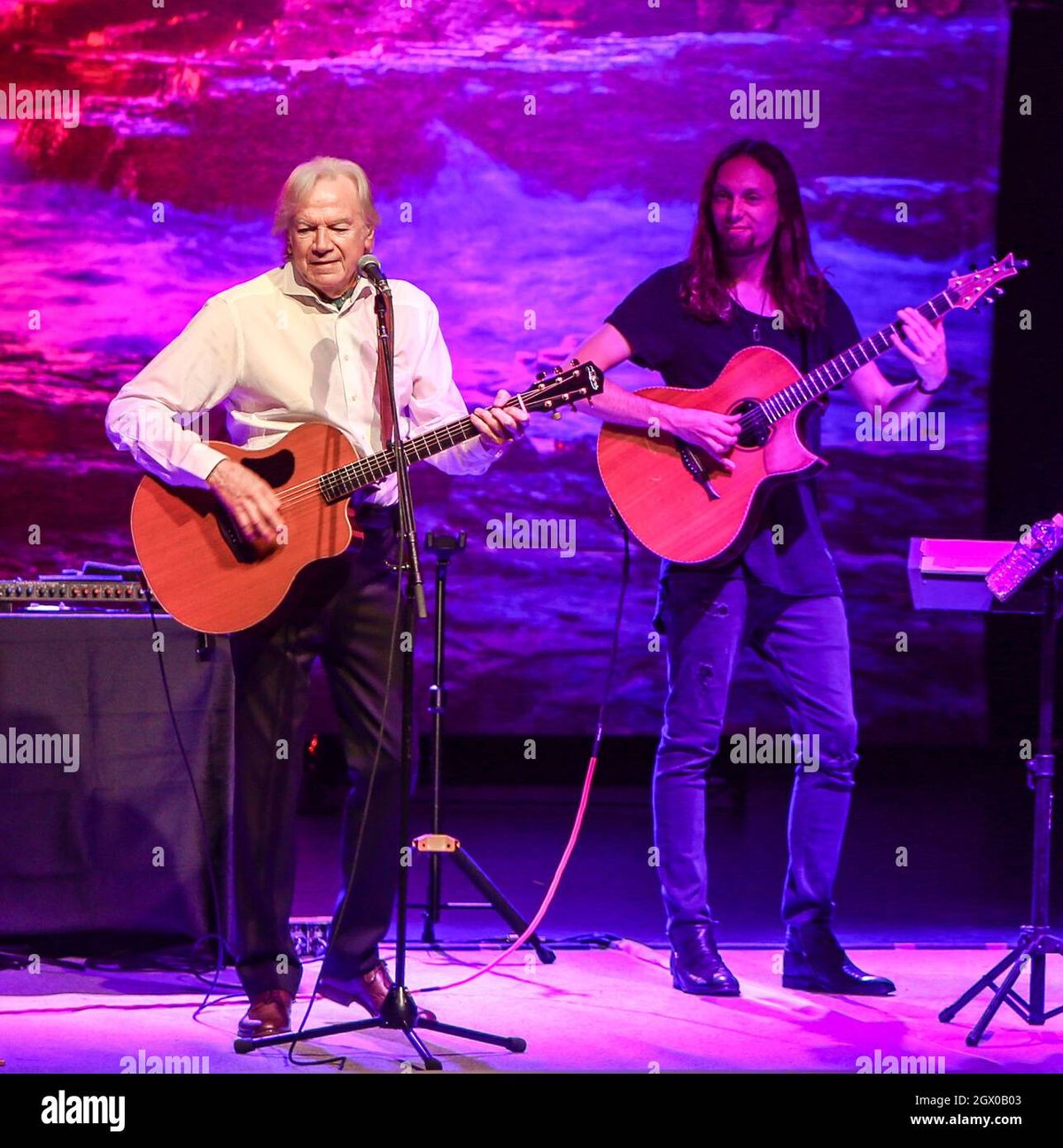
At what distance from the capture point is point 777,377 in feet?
14.3

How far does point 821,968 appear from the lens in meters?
4.43

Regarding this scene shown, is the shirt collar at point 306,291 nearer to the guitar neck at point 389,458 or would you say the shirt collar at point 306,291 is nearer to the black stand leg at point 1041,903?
the guitar neck at point 389,458

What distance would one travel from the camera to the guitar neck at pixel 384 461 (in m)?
3.81

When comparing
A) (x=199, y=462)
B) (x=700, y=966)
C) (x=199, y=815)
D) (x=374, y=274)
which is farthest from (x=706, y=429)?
(x=199, y=815)

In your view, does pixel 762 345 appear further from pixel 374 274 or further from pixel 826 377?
pixel 374 274

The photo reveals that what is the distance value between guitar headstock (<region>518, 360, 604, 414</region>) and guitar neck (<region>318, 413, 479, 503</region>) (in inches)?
7.2

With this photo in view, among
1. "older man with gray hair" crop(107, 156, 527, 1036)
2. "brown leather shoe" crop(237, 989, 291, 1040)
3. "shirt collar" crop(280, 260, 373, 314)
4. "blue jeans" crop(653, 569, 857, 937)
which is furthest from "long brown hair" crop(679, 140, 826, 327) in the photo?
"brown leather shoe" crop(237, 989, 291, 1040)

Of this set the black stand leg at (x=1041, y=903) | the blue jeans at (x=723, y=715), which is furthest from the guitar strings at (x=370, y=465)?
the black stand leg at (x=1041, y=903)

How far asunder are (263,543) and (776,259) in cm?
180

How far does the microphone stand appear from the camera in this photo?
11.7 feet

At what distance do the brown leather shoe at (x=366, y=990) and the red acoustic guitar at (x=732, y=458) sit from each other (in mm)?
1419

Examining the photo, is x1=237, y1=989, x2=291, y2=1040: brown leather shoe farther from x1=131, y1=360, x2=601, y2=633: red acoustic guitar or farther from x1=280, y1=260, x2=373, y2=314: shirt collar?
x1=280, y1=260, x2=373, y2=314: shirt collar

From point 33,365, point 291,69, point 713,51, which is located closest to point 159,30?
point 291,69

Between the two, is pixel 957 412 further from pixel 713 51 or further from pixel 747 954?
pixel 747 954
